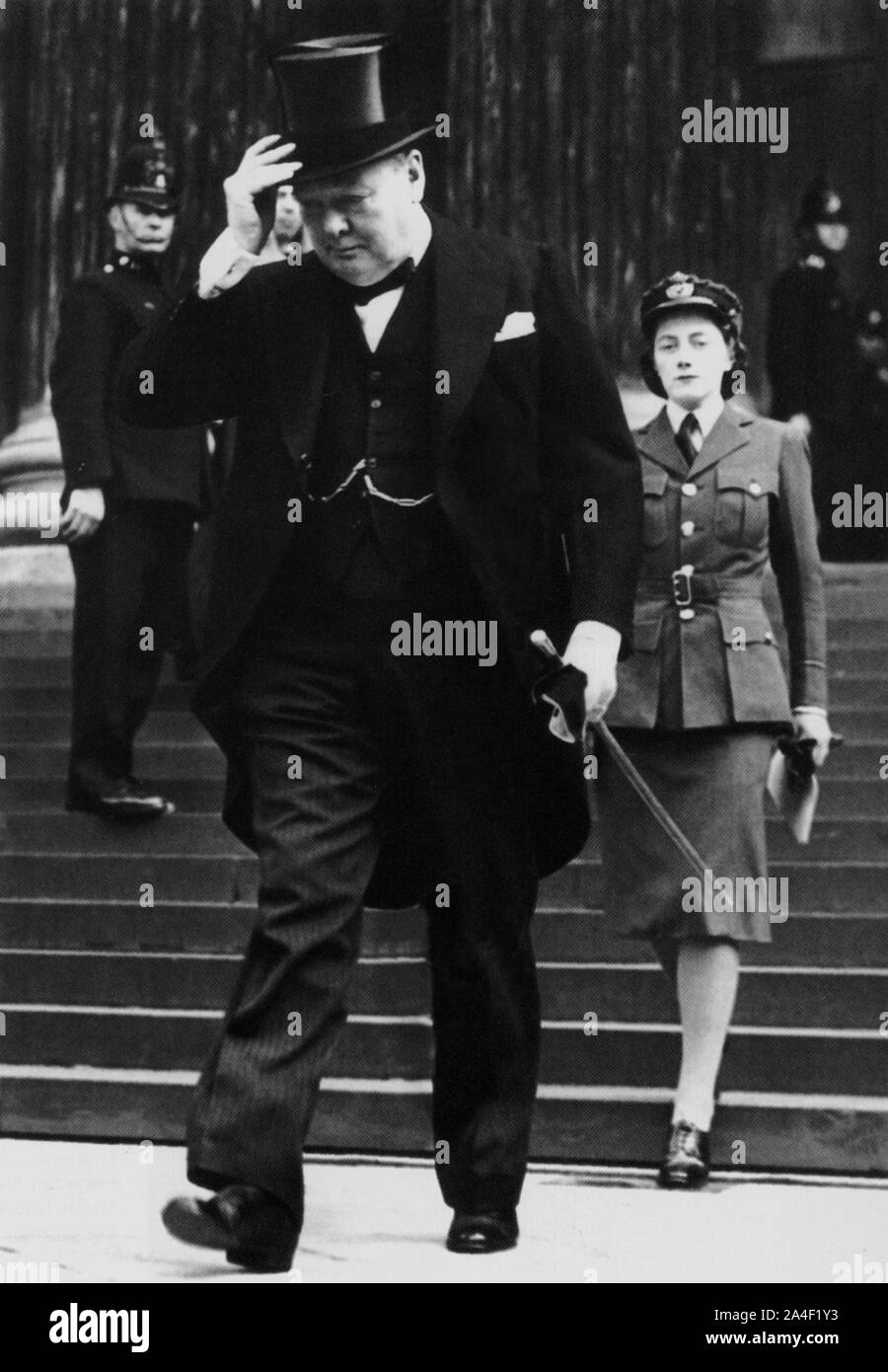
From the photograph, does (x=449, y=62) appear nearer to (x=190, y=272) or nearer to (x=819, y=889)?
(x=819, y=889)

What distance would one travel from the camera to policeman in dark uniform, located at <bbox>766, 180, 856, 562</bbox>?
12438 mm

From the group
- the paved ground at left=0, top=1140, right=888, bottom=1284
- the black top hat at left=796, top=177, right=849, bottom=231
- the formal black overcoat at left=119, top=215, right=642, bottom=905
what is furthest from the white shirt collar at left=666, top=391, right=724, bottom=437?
the black top hat at left=796, top=177, right=849, bottom=231

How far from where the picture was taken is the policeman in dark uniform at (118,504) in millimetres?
7934

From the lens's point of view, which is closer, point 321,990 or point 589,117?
point 321,990

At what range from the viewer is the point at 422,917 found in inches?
272

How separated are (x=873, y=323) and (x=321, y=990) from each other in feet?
31.1

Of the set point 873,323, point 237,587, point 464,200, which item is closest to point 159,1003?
point 237,587

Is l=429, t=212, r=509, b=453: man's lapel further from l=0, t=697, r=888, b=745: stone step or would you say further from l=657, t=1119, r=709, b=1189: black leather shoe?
l=0, t=697, r=888, b=745: stone step

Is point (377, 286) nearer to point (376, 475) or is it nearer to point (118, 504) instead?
point (376, 475)

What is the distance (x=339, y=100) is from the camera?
4.61m

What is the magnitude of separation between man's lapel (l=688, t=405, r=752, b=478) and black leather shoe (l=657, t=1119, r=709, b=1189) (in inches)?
54.5

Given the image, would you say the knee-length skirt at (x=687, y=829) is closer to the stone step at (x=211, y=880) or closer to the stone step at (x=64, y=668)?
the stone step at (x=211, y=880)

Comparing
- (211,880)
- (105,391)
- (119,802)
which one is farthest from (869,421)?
(211,880)

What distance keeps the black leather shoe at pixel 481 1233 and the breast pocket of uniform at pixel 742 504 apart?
5.99 ft
